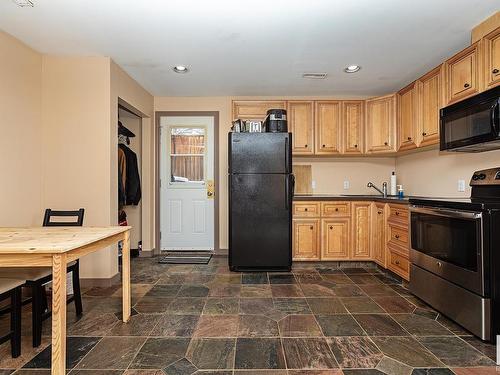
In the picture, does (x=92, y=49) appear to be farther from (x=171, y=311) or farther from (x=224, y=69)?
(x=171, y=311)

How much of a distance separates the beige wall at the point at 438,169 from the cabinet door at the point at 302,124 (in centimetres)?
134

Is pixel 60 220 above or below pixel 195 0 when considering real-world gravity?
below

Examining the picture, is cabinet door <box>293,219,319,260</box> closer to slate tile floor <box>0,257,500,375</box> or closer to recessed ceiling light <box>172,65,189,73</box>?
slate tile floor <box>0,257,500,375</box>

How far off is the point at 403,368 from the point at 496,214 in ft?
3.88

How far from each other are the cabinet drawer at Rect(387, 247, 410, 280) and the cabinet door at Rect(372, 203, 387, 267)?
13 centimetres

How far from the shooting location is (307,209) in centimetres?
377

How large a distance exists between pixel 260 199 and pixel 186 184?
1.42 m

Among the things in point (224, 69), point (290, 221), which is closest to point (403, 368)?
point (290, 221)

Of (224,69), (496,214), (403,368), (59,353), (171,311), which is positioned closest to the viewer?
(59,353)

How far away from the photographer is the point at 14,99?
2609 mm

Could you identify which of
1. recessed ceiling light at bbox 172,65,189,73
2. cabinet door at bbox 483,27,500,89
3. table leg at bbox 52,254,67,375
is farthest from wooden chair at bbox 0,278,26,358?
cabinet door at bbox 483,27,500,89

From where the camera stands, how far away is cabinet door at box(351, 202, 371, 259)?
12.3ft

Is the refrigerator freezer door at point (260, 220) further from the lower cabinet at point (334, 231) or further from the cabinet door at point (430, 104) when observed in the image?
the cabinet door at point (430, 104)

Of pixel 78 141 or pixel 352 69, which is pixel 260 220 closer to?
pixel 352 69
